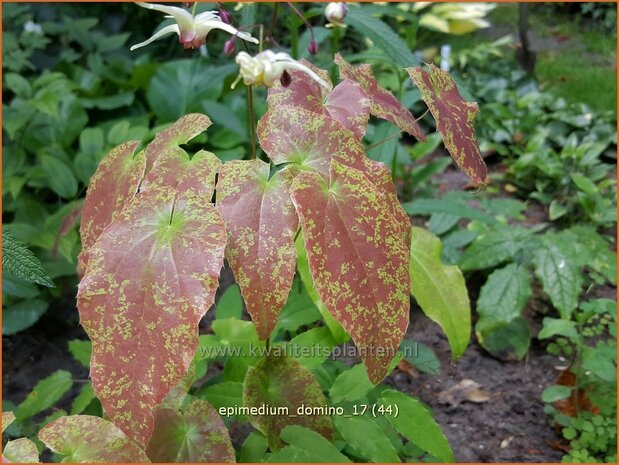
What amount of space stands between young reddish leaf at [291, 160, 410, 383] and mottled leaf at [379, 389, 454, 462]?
27cm

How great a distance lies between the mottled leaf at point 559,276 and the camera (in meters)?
1.54

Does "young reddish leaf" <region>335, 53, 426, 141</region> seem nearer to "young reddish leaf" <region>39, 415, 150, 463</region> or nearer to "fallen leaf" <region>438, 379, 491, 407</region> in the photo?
"young reddish leaf" <region>39, 415, 150, 463</region>

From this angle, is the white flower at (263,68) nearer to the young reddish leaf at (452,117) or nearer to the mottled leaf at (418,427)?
the young reddish leaf at (452,117)

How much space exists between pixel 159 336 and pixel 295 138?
28 centimetres

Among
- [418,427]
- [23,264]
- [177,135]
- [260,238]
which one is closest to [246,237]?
[260,238]

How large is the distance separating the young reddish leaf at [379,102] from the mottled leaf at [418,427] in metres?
0.39

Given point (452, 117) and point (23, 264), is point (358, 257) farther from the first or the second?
point (23, 264)

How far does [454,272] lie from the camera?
1.15 metres

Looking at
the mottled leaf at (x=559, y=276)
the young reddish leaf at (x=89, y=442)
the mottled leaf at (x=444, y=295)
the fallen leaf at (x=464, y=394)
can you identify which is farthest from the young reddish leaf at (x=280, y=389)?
the mottled leaf at (x=559, y=276)

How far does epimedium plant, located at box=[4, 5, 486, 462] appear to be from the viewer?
0.67 m

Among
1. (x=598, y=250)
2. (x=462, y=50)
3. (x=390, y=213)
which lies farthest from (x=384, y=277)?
(x=462, y=50)

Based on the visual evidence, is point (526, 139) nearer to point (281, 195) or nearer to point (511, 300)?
point (511, 300)

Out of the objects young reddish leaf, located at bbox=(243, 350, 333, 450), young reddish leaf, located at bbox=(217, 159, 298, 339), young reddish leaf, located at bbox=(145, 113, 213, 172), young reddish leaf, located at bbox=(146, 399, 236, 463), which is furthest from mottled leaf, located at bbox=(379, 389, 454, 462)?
young reddish leaf, located at bbox=(145, 113, 213, 172)

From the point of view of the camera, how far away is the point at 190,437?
36.1 inches
